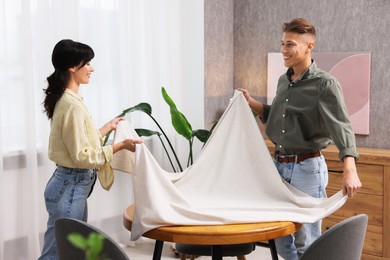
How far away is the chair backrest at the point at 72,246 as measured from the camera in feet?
6.48

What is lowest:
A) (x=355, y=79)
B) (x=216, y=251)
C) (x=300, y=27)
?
(x=216, y=251)

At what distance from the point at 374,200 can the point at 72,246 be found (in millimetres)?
2598

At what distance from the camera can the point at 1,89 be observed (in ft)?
12.1

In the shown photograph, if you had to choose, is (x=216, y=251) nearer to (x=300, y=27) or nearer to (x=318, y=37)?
(x=300, y=27)

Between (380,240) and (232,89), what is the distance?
5.92ft

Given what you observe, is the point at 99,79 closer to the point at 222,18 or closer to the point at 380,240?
the point at 222,18

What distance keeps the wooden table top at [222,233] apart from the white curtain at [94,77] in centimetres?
175

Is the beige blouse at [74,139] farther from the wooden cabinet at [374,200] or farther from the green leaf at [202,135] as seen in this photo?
the wooden cabinet at [374,200]

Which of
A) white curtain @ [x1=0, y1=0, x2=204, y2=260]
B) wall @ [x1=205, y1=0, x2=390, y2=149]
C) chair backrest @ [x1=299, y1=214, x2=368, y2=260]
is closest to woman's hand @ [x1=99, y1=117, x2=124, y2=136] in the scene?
white curtain @ [x1=0, y1=0, x2=204, y2=260]

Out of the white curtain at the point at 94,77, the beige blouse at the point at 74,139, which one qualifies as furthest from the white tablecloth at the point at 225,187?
the white curtain at the point at 94,77

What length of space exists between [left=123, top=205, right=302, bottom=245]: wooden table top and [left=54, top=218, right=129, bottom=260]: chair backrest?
12.6 inches

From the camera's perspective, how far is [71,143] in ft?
8.70

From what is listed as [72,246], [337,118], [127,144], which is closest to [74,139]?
[127,144]

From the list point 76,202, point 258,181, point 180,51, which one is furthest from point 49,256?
point 180,51
